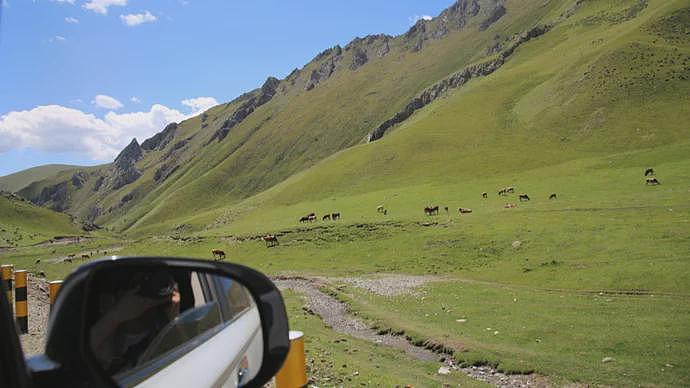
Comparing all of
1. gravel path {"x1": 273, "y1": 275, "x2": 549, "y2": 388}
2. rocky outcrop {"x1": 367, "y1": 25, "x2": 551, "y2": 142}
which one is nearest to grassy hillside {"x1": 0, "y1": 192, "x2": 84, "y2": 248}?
gravel path {"x1": 273, "y1": 275, "x2": 549, "y2": 388}

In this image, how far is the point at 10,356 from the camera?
1.65 metres

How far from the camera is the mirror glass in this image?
2289 mm

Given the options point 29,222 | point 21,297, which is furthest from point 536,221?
point 29,222

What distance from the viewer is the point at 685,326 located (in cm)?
1567

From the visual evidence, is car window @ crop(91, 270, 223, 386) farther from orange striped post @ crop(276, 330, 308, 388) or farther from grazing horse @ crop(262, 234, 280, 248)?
grazing horse @ crop(262, 234, 280, 248)

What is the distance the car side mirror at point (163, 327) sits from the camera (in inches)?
81.4

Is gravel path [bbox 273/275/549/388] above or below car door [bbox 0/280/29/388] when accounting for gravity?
below

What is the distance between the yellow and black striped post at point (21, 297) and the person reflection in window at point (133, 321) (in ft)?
32.0

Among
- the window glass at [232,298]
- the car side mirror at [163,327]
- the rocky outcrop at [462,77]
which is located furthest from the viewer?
the rocky outcrop at [462,77]

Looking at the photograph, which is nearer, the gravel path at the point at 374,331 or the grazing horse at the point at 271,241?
the gravel path at the point at 374,331

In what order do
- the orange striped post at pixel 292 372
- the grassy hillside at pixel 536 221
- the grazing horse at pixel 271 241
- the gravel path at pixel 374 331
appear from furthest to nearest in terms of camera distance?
the grazing horse at pixel 271 241
the grassy hillside at pixel 536 221
the gravel path at pixel 374 331
the orange striped post at pixel 292 372

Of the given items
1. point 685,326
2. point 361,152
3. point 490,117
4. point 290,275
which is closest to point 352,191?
point 361,152

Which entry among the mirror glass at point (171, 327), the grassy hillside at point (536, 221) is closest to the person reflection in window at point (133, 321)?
the mirror glass at point (171, 327)

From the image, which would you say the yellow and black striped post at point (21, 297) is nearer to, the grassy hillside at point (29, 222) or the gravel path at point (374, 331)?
the gravel path at point (374, 331)
